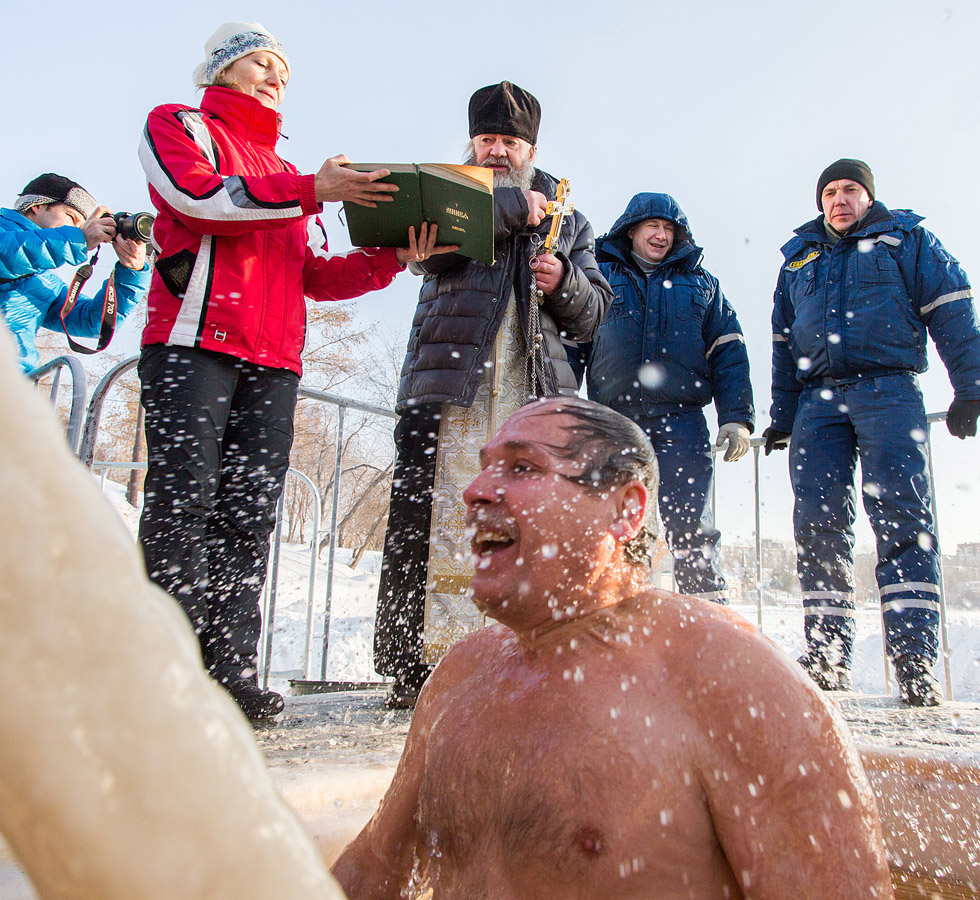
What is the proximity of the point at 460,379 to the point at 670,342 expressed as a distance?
6.01 feet

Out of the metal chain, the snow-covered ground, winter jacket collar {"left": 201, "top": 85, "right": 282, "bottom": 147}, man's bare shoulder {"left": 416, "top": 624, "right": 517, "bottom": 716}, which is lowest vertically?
the snow-covered ground

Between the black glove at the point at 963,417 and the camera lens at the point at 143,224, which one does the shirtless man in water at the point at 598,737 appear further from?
the black glove at the point at 963,417

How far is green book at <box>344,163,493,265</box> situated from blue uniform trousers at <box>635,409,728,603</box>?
1.87 metres

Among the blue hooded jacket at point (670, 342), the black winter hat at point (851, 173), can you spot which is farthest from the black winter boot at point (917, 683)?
the black winter hat at point (851, 173)

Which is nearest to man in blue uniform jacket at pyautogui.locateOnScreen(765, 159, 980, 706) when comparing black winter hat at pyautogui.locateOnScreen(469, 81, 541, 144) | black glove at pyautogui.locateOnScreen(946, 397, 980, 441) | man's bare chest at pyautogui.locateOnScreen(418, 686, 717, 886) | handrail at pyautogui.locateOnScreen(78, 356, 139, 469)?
black glove at pyautogui.locateOnScreen(946, 397, 980, 441)

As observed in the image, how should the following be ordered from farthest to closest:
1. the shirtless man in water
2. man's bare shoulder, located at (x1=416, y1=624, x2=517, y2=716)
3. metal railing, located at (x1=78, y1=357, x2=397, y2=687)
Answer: metal railing, located at (x1=78, y1=357, x2=397, y2=687) → man's bare shoulder, located at (x1=416, y1=624, x2=517, y2=716) → the shirtless man in water

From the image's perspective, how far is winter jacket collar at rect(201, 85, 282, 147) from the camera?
315cm

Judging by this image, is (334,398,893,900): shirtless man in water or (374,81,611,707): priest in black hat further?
(374,81,611,707): priest in black hat

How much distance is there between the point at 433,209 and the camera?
3.07 meters

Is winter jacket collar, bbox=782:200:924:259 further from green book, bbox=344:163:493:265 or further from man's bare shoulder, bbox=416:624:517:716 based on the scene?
man's bare shoulder, bbox=416:624:517:716

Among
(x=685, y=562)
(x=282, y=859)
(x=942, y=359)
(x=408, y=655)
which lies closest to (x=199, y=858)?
(x=282, y=859)

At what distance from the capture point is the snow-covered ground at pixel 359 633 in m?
5.71

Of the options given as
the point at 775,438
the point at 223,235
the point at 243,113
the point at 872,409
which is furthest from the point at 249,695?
the point at 775,438

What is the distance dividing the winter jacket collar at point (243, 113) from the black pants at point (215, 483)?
105 cm
